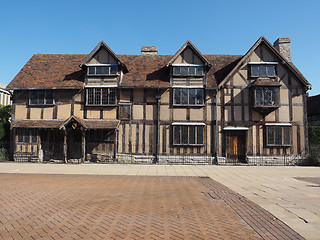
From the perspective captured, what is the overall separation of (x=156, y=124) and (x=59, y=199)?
11.6 metres

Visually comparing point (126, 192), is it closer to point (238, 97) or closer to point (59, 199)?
point (59, 199)

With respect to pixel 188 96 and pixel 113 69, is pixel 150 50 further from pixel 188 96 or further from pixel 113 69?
pixel 188 96

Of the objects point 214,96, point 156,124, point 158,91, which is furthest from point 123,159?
point 214,96

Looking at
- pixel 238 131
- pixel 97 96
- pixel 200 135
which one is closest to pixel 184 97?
pixel 200 135

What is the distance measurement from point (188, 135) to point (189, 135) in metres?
0.08

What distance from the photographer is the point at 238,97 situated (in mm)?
17781

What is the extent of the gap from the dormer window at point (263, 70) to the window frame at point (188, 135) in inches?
240

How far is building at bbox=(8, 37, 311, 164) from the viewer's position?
57.0 ft

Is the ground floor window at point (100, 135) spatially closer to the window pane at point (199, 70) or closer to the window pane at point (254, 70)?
the window pane at point (199, 70)

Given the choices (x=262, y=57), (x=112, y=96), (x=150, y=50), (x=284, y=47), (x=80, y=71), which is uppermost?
(x=150, y=50)

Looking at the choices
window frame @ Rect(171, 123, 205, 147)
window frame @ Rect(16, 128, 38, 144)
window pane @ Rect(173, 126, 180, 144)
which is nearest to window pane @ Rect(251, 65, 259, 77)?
window frame @ Rect(171, 123, 205, 147)

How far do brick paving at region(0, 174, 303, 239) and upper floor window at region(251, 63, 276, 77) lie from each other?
12897mm

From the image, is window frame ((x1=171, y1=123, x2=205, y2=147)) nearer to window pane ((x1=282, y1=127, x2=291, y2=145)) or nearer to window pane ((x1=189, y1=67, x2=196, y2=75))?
window pane ((x1=189, y1=67, x2=196, y2=75))

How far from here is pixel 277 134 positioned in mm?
17359
